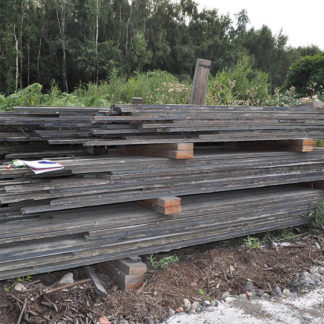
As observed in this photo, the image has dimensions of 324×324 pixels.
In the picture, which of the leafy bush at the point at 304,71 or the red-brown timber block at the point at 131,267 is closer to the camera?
the red-brown timber block at the point at 131,267

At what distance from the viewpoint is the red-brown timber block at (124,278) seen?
2865mm

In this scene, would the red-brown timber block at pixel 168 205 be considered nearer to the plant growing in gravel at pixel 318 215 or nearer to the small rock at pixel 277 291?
the small rock at pixel 277 291

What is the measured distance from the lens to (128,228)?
296cm

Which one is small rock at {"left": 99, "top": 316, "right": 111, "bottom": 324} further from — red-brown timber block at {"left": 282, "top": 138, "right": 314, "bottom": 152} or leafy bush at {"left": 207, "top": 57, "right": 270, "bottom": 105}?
leafy bush at {"left": 207, "top": 57, "right": 270, "bottom": 105}

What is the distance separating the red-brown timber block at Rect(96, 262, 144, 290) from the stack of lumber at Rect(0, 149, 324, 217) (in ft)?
2.14

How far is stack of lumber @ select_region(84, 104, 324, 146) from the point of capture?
2.93m

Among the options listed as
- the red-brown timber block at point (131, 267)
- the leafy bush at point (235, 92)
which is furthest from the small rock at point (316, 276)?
the leafy bush at point (235, 92)

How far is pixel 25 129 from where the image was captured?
11.6 ft

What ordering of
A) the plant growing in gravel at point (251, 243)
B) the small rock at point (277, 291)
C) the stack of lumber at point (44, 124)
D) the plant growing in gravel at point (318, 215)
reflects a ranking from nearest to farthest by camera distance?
the small rock at point (277, 291) < the stack of lumber at point (44, 124) < the plant growing in gravel at point (251, 243) < the plant growing in gravel at point (318, 215)

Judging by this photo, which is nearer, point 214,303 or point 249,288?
point 214,303

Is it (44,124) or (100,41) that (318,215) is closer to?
(44,124)

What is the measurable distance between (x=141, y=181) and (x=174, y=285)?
98cm

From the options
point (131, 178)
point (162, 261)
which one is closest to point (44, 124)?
point (131, 178)

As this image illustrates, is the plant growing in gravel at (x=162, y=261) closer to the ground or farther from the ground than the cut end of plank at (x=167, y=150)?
closer to the ground
